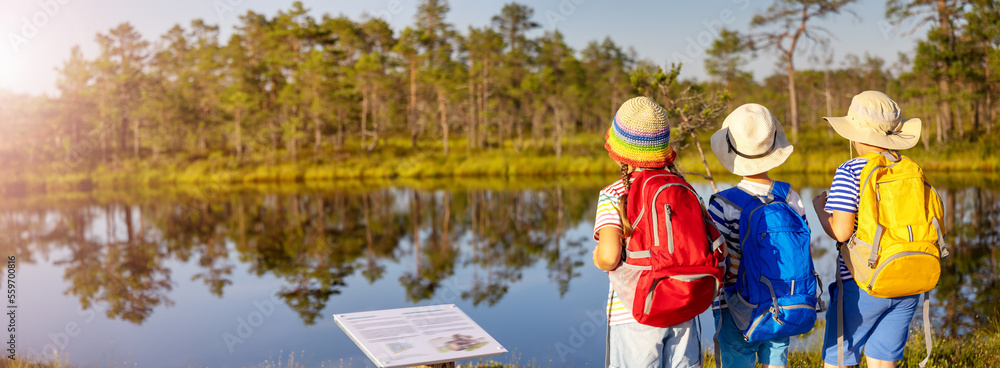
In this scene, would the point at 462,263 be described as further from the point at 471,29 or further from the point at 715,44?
the point at 715,44

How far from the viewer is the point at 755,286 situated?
268cm

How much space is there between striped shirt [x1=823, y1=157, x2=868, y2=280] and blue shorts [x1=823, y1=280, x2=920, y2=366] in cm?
35

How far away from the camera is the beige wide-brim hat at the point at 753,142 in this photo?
2770 mm

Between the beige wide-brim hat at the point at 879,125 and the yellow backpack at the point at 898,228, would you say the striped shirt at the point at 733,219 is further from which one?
the beige wide-brim hat at the point at 879,125

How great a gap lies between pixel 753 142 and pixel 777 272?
21.4 inches

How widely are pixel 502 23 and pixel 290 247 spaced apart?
106ft

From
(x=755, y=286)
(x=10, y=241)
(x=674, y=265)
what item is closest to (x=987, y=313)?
(x=755, y=286)

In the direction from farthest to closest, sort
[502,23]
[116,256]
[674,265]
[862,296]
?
1. [502,23]
2. [116,256]
3. [862,296]
4. [674,265]

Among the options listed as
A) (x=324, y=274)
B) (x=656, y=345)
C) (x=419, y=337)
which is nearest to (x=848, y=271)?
(x=656, y=345)

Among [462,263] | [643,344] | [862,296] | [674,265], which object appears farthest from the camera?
[462,263]

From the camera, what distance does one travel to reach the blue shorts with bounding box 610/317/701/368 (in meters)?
2.49

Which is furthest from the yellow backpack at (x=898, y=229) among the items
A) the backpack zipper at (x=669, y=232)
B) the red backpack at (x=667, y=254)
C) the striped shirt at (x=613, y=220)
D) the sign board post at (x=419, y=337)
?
the sign board post at (x=419, y=337)

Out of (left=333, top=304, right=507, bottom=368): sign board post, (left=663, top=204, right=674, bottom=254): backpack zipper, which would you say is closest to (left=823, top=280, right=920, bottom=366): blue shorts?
(left=663, top=204, right=674, bottom=254): backpack zipper

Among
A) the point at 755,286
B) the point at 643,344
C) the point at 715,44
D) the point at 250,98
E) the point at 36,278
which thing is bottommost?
the point at 36,278
